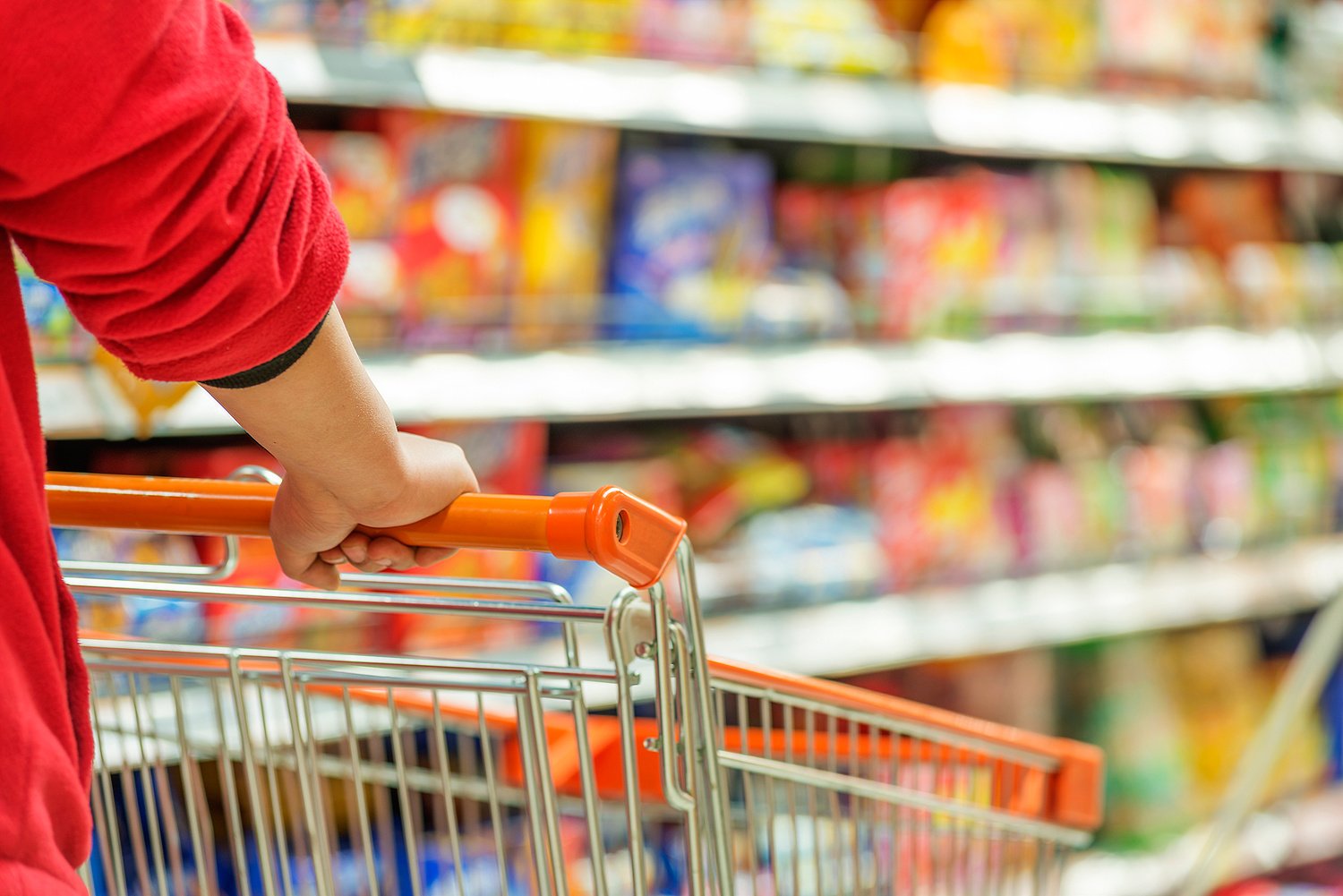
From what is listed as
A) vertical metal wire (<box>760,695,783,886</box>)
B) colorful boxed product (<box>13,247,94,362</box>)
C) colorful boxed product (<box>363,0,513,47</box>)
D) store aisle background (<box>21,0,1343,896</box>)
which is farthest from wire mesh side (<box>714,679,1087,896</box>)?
colorful boxed product (<box>363,0,513,47</box>)

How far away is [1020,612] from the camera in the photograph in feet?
7.18

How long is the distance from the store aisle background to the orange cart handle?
1.85 ft

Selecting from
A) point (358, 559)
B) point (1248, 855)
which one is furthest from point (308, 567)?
point (1248, 855)

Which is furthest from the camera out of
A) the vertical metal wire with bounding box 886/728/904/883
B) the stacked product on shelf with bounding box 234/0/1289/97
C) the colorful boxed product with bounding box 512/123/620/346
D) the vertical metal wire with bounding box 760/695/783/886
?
the colorful boxed product with bounding box 512/123/620/346

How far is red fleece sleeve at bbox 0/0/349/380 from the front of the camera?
1.55 ft

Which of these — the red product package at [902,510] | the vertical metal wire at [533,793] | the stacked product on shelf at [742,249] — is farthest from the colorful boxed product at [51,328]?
the red product package at [902,510]

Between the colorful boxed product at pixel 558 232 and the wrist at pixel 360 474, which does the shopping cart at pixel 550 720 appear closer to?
the wrist at pixel 360 474

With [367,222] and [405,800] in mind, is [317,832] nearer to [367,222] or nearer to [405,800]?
[405,800]

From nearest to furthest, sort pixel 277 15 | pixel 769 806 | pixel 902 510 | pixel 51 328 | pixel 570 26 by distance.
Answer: pixel 769 806 → pixel 51 328 → pixel 277 15 → pixel 570 26 → pixel 902 510

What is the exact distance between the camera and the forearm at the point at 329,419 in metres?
0.59

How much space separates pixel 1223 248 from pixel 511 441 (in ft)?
5.40

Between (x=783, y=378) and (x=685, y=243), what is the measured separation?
25 centimetres

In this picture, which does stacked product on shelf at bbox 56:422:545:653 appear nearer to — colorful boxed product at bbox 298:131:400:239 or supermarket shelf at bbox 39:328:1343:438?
supermarket shelf at bbox 39:328:1343:438

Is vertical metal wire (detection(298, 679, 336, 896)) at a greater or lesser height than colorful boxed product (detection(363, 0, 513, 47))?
lesser
